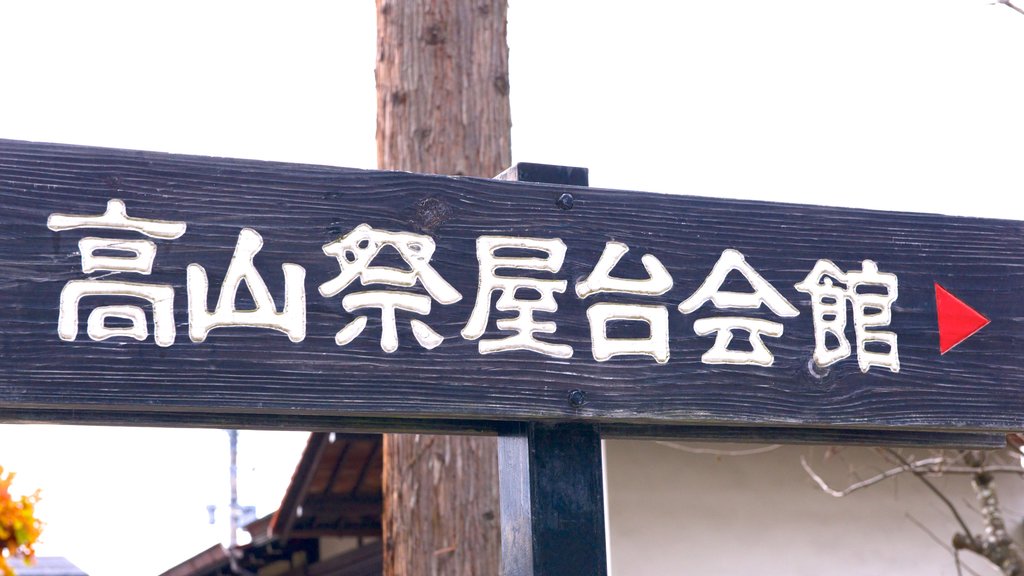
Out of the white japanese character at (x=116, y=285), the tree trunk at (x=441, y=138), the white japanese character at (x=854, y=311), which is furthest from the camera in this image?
the tree trunk at (x=441, y=138)

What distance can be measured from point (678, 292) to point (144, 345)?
0.85m

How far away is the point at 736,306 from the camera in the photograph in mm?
2018

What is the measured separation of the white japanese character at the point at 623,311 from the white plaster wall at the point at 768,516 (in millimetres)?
5352

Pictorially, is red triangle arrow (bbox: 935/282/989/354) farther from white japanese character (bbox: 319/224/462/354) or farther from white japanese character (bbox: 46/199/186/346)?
white japanese character (bbox: 46/199/186/346)

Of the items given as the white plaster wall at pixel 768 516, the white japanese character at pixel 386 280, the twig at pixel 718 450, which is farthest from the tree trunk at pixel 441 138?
the twig at pixel 718 450

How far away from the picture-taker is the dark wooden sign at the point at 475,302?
1719mm

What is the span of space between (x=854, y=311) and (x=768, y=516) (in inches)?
226

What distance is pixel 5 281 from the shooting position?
1685mm

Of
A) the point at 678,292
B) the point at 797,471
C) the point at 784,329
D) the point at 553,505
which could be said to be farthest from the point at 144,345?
the point at 797,471

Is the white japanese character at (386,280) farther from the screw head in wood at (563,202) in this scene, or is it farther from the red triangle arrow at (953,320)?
the red triangle arrow at (953,320)

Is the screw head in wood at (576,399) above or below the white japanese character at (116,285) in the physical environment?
below

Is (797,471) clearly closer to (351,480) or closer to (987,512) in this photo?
(987,512)

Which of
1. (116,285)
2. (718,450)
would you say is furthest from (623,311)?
(718,450)

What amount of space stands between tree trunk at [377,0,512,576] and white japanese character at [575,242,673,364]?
2.27 metres
